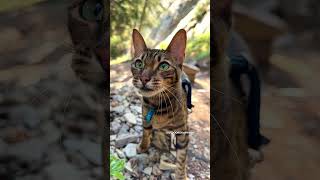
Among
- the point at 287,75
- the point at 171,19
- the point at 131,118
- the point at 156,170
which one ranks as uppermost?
the point at 171,19

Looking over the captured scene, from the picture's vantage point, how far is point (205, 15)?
0.88 metres

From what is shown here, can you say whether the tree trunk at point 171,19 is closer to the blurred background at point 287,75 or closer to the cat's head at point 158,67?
the cat's head at point 158,67

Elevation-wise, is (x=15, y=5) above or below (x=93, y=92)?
above

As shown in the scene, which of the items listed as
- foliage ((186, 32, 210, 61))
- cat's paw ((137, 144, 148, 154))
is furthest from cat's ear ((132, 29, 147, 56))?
cat's paw ((137, 144, 148, 154))

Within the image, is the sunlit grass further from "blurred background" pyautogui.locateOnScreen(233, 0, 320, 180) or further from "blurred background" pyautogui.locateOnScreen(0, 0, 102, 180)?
"blurred background" pyautogui.locateOnScreen(233, 0, 320, 180)

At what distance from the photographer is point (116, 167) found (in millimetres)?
888

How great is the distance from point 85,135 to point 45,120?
0.30 ft

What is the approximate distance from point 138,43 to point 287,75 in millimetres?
340

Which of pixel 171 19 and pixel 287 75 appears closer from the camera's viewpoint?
pixel 287 75

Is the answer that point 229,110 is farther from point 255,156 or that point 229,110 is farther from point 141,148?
point 141,148

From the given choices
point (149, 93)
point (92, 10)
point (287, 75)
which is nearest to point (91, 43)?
point (92, 10)

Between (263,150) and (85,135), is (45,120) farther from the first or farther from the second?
(263,150)

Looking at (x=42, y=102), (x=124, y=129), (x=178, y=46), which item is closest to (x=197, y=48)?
(x=178, y=46)

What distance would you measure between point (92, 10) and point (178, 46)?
21 cm
